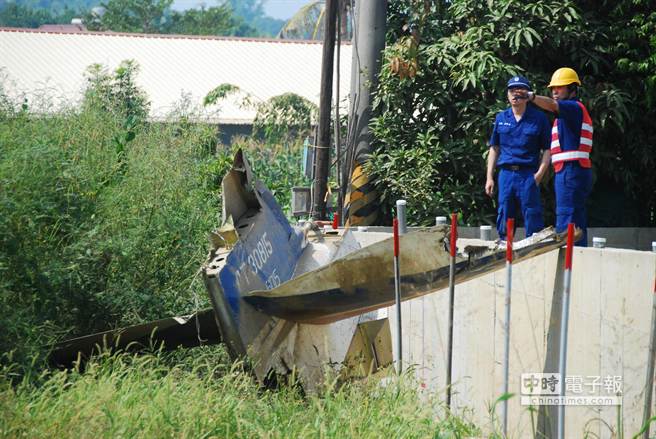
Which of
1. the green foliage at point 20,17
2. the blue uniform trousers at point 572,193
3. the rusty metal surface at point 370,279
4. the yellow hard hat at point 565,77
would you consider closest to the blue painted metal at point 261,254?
the rusty metal surface at point 370,279

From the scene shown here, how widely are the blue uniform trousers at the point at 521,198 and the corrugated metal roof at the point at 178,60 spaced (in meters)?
21.9

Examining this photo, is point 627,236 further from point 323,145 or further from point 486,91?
point 323,145

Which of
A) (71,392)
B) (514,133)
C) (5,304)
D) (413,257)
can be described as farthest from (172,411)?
(514,133)

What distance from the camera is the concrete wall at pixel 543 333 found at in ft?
21.9

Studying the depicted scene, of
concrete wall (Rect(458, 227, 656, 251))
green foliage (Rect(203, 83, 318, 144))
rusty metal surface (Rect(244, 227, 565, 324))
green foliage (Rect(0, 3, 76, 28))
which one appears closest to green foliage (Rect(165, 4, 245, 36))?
green foliage (Rect(0, 3, 76, 28))

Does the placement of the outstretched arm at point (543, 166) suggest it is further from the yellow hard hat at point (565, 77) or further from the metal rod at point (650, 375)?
the metal rod at point (650, 375)

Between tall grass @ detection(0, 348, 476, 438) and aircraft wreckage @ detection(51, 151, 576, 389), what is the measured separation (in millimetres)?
612

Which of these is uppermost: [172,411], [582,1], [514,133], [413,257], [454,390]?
[582,1]

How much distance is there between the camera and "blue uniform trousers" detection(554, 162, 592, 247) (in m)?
9.03

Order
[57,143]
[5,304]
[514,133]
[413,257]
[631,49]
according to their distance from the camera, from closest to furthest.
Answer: [5,304] < [413,257] < [514,133] < [57,143] < [631,49]

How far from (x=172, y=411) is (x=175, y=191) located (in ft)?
15.3

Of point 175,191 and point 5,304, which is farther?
point 175,191

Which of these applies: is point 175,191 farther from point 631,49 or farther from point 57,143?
point 631,49

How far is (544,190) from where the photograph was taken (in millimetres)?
12945
